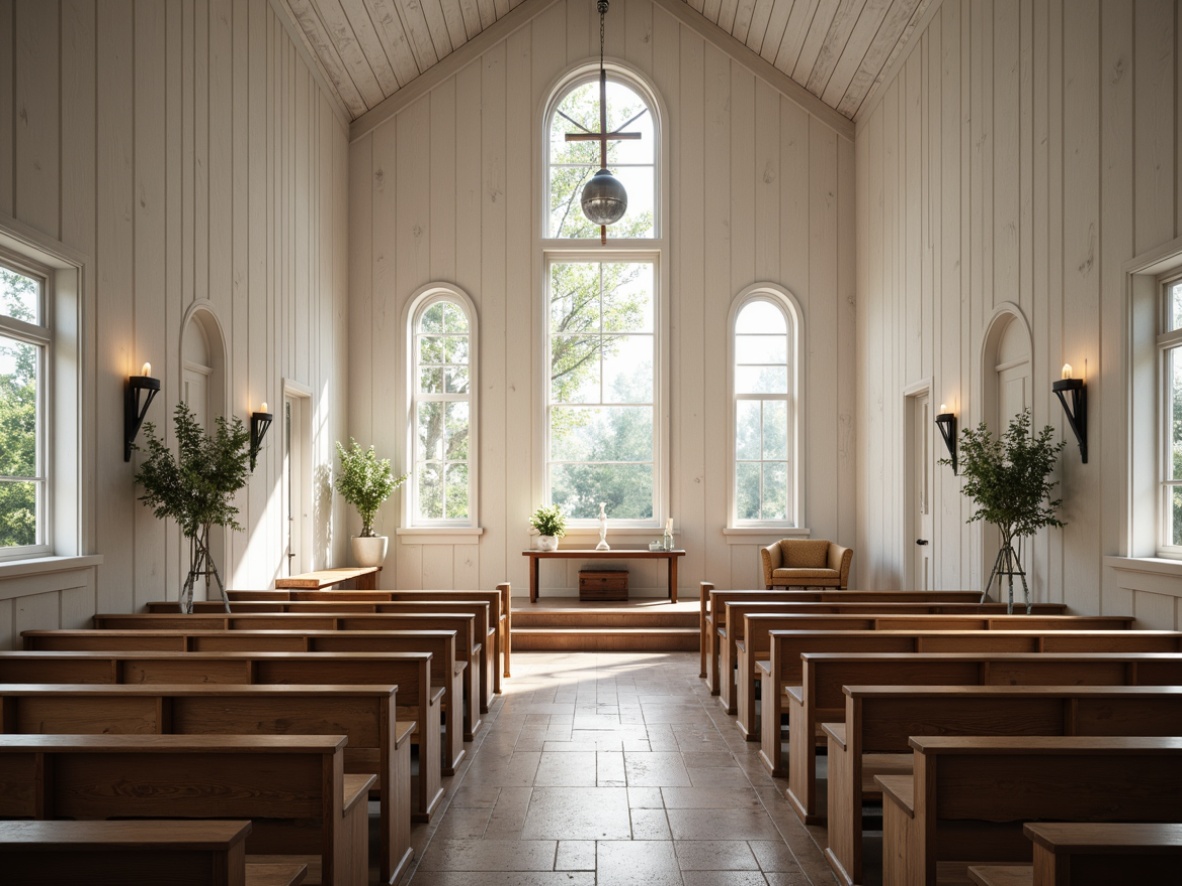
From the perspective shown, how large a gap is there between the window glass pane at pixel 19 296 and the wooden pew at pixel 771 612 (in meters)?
3.89

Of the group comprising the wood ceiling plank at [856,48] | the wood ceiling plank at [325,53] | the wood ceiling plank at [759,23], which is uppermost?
the wood ceiling plank at [759,23]

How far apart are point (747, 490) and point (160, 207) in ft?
21.2

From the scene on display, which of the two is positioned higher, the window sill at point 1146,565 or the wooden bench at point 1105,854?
the window sill at point 1146,565

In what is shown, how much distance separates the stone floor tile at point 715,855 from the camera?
3346mm

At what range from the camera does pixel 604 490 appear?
10.4 m

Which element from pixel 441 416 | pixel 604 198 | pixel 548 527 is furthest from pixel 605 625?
pixel 604 198

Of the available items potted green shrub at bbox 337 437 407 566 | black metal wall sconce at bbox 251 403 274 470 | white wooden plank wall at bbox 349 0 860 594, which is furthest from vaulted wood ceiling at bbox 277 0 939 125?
potted green shrub at bbox 337 437 407 566

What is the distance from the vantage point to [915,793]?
2.56 metres

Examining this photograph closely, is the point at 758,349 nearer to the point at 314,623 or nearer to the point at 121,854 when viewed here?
the point at 314,623

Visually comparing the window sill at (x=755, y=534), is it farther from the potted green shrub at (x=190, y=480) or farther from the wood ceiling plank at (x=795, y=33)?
the potted green shrub at (x=190, y=480)

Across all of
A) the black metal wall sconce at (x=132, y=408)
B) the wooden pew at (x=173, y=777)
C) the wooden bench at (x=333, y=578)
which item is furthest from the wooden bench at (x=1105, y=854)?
the wooden bench at (x=333, y=578)

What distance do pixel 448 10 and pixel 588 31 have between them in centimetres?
162

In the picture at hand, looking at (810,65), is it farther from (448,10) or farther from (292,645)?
(292,645)

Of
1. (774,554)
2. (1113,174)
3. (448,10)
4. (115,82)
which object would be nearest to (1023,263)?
(1113,174)
